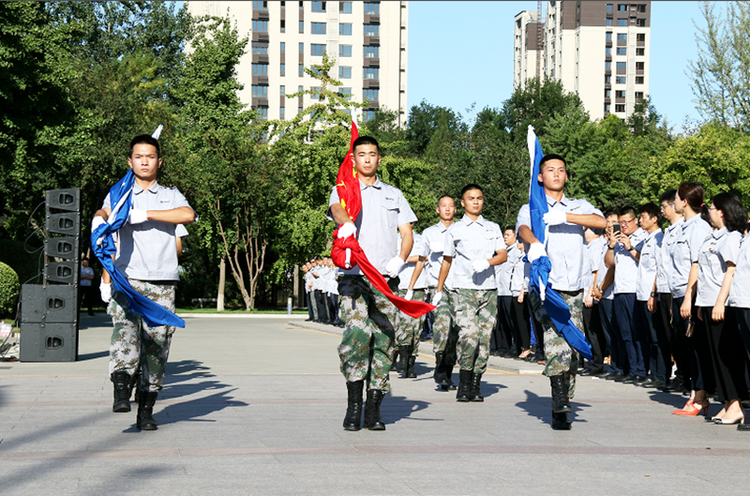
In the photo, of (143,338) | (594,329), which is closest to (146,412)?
(143,338)

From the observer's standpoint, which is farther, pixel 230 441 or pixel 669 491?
pixel 230 441

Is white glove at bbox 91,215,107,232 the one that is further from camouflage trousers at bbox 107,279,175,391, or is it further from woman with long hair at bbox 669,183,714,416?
woman with long hair at bbox 669,183,714,416

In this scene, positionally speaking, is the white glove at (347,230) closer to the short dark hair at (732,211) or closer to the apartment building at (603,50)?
the short dark hair at (732,211)

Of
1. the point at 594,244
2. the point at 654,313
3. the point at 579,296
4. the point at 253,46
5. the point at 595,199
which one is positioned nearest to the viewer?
the point at 579,296

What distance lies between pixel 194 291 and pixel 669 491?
49.6 metres

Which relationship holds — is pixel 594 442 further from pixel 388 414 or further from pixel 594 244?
pixel 594 244

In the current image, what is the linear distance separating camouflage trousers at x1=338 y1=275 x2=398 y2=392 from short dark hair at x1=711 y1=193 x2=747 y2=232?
317 cm

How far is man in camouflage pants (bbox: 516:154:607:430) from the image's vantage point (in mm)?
7945

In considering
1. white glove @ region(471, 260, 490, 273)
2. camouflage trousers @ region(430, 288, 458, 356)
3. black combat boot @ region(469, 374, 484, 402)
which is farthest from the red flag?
camouflage trousers @ region(430, 288, 458, 356)

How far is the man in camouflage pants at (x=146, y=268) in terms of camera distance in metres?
7.70

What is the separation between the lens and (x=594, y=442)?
23.8 ft

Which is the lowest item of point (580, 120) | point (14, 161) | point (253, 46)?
point (14, 161)

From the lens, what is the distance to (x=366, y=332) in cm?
773

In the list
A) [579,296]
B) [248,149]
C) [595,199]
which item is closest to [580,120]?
[595,199]
